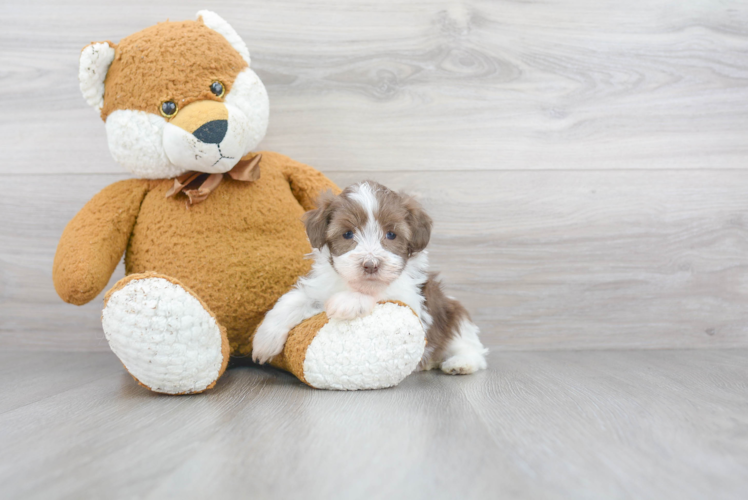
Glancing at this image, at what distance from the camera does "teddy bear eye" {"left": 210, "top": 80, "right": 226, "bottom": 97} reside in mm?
1272

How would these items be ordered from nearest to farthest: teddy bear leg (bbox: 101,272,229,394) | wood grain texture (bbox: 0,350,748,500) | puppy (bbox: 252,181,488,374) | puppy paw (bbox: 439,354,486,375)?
wood grain texture (bbox: 0,350,748,500)
teddy bear leg (bbox: 101,272,229,394)
puppy (bbox: 252,181,488,374)
puppy paw (bbox: 439,354,486,375)

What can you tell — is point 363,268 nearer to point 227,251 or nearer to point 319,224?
point 319,224

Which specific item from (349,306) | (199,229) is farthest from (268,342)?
(199,229)

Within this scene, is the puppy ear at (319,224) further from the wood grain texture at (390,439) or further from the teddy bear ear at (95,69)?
the teddy bear ear at (95,69)

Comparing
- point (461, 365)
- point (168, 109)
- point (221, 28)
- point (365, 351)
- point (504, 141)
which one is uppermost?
point (221, 28)

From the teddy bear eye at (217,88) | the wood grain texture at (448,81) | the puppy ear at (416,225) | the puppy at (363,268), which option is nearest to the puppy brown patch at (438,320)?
the puppy at (363,268)

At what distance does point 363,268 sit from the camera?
1.10 m

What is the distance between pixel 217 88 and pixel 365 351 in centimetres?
72

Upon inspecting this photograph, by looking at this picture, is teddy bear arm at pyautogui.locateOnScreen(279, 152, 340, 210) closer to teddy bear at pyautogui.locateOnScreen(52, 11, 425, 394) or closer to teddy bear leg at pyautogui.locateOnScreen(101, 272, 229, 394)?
teddy bear at pyautogui.locateOnScreen(52, 11, 425, 394)

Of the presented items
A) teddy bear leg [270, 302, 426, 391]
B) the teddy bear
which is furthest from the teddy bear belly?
teddy bear leg [270, 302, 426, 391]

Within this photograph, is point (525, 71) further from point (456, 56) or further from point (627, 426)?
point (627, 426)

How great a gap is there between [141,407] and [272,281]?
0.41 metres

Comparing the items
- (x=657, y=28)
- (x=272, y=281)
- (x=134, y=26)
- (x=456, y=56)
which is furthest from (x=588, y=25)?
(x=134, y=26)

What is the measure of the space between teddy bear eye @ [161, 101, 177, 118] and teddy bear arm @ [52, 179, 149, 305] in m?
0.22
